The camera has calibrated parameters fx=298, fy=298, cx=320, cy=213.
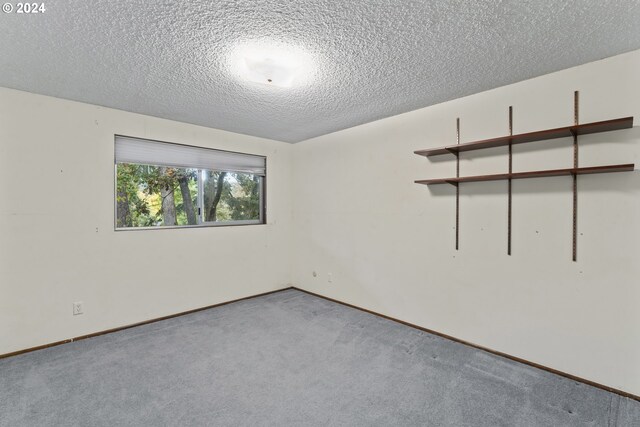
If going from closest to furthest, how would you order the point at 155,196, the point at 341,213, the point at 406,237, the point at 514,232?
the point at 514,232, the point at 406,237, the point at 155,196, the point at 341,213

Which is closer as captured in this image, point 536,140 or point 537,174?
point 537,174

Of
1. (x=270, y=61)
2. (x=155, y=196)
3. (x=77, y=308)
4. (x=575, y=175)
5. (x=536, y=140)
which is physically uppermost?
(x=270, y=61)

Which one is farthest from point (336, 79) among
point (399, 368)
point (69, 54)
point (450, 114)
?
point (399, 368)

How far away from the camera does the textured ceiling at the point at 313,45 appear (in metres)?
1.61

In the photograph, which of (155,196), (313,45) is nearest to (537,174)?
(313,45)

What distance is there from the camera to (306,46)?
1.96 meters

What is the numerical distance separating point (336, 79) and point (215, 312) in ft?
9.80

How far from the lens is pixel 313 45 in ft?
6.39

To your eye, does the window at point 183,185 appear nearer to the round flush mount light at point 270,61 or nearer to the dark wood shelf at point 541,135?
the round flush mount light at point 270,61

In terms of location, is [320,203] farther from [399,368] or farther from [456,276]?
[399,368]

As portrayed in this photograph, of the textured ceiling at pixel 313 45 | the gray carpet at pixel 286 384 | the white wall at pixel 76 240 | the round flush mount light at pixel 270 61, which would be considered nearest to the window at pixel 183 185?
the white wall at pixel 76 240

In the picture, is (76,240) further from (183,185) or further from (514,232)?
(514,232)

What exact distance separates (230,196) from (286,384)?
8.88 ft

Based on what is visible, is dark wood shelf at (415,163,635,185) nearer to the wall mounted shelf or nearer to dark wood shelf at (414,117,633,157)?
the wall mounted shelf
